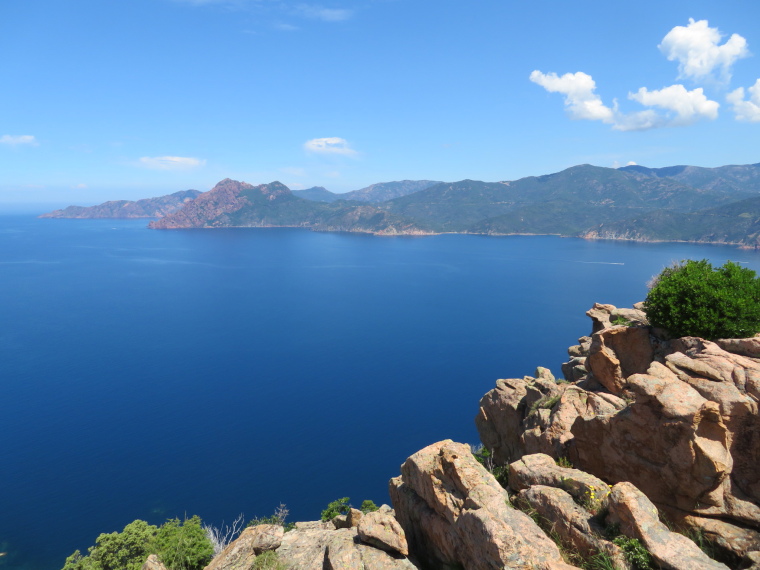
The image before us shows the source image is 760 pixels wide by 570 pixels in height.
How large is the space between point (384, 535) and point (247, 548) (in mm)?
9052

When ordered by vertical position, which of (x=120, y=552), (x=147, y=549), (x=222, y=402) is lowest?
(x=222, y=402)

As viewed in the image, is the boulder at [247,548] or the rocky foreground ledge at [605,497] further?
the boulder at [247,548]

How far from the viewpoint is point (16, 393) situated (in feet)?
339

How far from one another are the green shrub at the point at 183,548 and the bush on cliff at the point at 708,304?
43087 millimetres

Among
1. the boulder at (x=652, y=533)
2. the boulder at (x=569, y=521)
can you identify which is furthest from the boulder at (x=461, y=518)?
the boulder at (x=652, y=533)

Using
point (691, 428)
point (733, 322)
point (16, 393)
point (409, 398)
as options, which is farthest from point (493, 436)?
point (16, 393)

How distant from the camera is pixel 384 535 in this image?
1983 centimetres

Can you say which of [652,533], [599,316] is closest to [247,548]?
[652,533]

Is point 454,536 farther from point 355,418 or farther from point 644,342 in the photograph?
point 355,418

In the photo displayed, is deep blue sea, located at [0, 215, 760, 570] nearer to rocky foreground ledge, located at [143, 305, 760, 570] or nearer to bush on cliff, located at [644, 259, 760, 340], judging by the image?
rocky foreground ledge, located at [143, 305, 760, 570]

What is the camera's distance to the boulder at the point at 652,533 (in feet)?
43.8

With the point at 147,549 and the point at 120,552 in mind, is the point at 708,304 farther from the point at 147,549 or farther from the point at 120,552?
the point at 120,552

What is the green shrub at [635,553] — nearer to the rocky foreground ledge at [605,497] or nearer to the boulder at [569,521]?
the rocky foreground ledge at [605,497]

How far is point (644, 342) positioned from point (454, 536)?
19.9 metres
